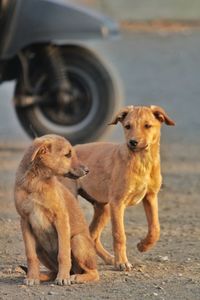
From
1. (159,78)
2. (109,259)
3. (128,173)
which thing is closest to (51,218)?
(128,173)

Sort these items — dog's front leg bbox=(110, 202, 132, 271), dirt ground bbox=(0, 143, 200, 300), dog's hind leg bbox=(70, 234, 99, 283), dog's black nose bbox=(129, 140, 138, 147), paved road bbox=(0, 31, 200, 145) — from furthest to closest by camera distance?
paved road bbox=(0, 31, 200, 145)
dog's front leg bbox=(110, 202, 132, 271)
dog's black nose bbox=(129, 140, 138, 147)
dog's hind leg bbox=(70, 234, 99, 283)
dirt ground bbox=(0, 143, 200, 300)

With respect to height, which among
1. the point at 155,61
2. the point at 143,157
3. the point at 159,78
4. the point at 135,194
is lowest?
the point at 135,194

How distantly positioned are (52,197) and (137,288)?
0.72m

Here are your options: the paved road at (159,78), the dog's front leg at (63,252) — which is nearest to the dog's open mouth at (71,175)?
the dog's front leg at (63,252)

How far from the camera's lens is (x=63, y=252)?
22.4 ft

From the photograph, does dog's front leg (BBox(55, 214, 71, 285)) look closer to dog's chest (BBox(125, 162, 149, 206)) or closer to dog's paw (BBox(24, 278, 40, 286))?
dog's paw (BBox(24, 278, 40, 286))

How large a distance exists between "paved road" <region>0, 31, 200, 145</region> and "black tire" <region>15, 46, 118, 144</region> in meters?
0.96

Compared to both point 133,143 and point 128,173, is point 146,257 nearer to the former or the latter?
point 128,173

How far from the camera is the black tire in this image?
12.1 meters

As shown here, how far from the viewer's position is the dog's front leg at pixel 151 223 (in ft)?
24.6

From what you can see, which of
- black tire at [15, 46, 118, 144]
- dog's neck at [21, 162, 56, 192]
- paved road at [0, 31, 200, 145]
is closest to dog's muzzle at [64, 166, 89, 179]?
dog's neck at [21, 162, 56, 192]

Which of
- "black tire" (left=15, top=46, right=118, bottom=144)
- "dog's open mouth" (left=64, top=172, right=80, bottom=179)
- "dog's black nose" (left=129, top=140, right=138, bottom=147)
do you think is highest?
"black tire" (left=15, top=46, right=118, bottom=144)

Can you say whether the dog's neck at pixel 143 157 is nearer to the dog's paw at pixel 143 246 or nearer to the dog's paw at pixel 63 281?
the dog's paw at pixel 143 246

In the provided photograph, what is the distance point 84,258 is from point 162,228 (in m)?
1.83
